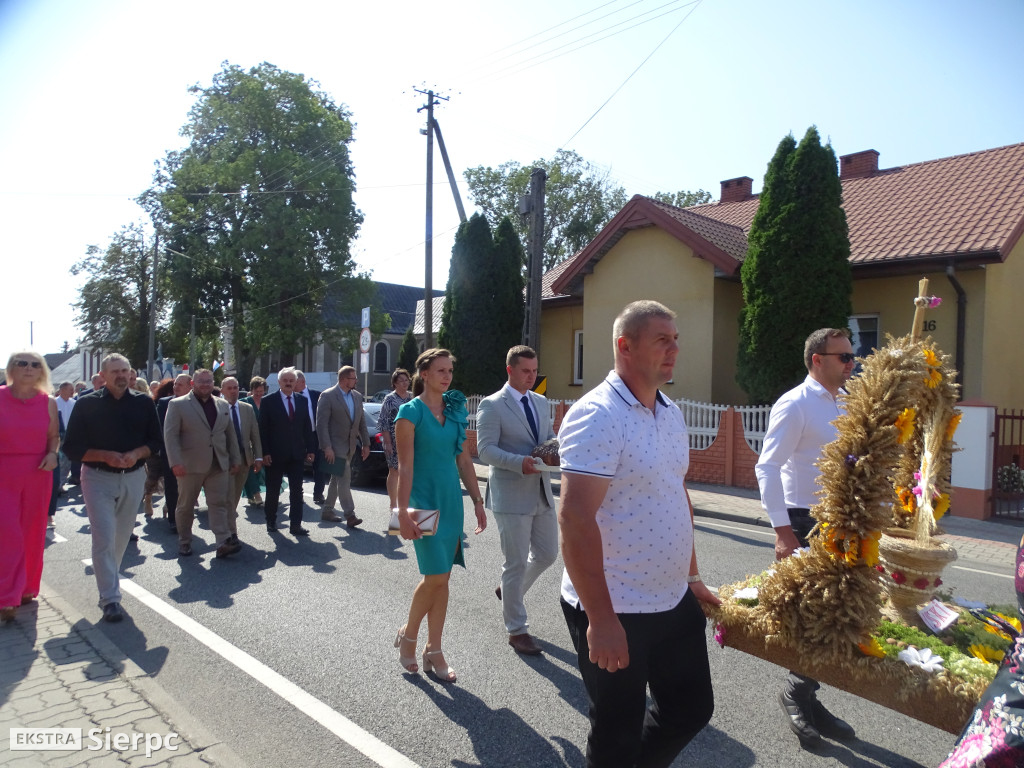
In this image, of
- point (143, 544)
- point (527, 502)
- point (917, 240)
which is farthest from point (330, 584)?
point (917, 240)

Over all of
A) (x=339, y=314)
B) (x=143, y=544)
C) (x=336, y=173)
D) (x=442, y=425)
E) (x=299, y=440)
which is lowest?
(x=143, y=544)

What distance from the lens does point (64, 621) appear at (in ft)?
17.1

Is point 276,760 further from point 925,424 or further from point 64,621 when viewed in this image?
point 925,424

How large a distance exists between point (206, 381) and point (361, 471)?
16.9 ft

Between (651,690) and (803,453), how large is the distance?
1773 mm

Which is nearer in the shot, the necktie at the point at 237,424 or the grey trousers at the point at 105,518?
the grey trousers at the point at 105,518

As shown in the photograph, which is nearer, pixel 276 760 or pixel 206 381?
pixel 276 760

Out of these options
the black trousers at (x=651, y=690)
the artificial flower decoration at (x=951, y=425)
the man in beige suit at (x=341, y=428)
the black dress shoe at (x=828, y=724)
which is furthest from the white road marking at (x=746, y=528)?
the black trousers at (x=651, y=690)

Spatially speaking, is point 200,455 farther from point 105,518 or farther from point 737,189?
point 737,189

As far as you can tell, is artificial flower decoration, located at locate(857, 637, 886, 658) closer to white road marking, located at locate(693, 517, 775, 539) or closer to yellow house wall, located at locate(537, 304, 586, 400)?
white road marking, located at locate(693, 517, 775, 539)

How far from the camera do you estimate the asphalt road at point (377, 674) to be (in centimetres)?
344

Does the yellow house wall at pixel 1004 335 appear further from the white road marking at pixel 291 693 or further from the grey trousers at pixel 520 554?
the white road marking at pixel 291 693

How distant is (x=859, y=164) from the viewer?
63.9ft

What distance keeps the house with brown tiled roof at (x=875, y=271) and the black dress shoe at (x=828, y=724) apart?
10.2 metres
